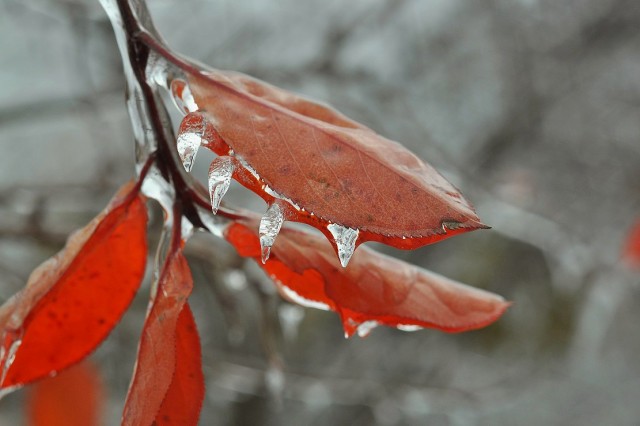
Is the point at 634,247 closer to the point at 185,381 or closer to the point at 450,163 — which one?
the point at 450,163

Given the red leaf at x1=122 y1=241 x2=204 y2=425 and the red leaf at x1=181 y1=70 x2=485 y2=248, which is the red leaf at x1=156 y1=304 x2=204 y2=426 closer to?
the red leaf at x1=122 y1=241 x2=204 y2=425

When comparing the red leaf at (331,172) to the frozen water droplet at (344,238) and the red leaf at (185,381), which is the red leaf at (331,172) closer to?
the frozen water droplet at (344,238)

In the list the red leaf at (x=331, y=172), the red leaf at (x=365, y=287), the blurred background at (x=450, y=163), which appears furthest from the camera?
the blurred background at (x=450, y=163)

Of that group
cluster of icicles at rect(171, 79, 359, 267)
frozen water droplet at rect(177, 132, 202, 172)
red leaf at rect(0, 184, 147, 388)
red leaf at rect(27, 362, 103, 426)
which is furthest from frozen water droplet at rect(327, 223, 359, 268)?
red leaf at rect(27, 362, 103, 426)

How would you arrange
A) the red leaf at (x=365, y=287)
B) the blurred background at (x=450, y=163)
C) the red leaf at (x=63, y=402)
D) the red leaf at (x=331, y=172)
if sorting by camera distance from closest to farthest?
the red leaf at (x=331, y=172) → the red leaf at (x=365, y=287) → the red leaf at (x=63, y=402) → the blurred background at (x=450, y=163)

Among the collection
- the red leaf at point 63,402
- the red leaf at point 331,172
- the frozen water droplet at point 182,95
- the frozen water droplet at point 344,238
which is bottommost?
the red leaf at point 63,402

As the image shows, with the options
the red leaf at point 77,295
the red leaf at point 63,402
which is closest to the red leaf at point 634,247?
the red leaf at point 63,402
